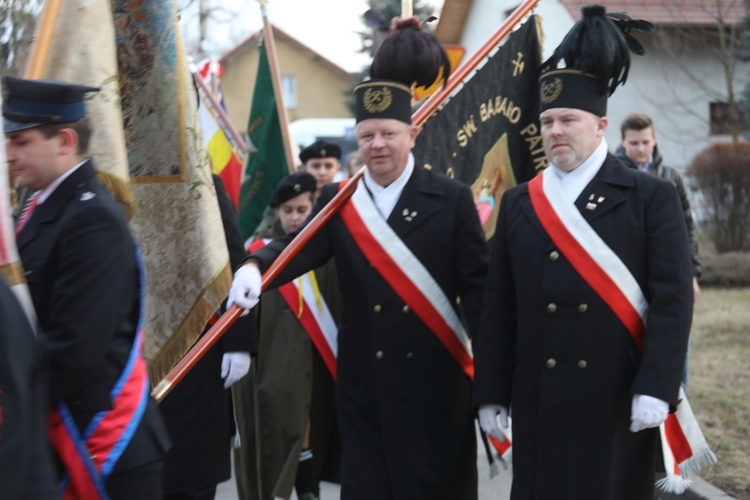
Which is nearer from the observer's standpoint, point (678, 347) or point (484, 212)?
point (678, 347)

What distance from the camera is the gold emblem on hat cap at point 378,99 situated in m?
4.66

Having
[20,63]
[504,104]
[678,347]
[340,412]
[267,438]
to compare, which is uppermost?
[20,63]

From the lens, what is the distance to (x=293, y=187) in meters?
6.32

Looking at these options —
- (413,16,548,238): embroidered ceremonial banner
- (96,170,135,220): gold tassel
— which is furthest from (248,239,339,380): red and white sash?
(96,170,135,220): gold tassel

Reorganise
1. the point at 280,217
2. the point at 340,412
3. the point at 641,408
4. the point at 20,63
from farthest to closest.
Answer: the point at 20,63
the point at 280,217
the point at 340,412
the point at 641,408

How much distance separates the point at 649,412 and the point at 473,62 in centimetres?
196

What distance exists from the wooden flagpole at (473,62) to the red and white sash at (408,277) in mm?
581

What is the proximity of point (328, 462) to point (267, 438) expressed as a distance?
412mm

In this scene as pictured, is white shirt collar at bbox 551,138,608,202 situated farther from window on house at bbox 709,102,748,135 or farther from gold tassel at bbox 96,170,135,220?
window on house at bbox 709,102,748,135

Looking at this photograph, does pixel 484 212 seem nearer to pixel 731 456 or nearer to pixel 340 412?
pixel 340 412

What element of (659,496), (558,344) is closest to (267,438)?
(659,496)

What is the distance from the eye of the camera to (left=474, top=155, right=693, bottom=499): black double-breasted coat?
3.96 m

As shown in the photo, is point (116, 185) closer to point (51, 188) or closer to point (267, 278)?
point (51, 188)

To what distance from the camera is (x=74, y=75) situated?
12.8ft
